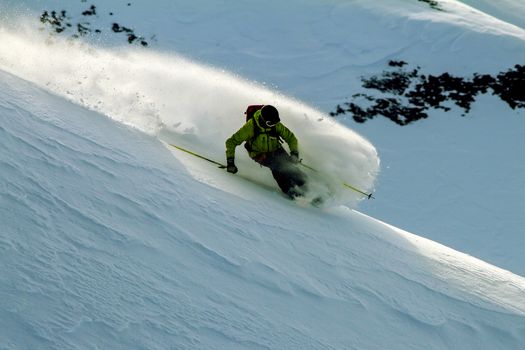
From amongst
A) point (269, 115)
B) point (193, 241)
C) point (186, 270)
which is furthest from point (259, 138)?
point (186, 270)

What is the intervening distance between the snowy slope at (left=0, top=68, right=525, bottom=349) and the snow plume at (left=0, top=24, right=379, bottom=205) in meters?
1.19

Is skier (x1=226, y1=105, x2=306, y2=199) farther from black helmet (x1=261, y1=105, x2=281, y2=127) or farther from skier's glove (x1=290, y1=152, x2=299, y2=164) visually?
black helmet (x1=261, y1=105, x2=281, y2=127)

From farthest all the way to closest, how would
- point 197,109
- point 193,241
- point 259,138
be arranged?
1. point 197,109
2. point 259,138
3. point 193,241

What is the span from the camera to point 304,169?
30.6 feet

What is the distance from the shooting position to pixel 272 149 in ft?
29.0

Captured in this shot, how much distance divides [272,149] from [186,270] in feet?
13.0

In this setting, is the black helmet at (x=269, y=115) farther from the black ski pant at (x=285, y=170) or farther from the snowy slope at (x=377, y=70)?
the snowy slope at (x=377, y=70)

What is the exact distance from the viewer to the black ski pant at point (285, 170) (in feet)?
29.2

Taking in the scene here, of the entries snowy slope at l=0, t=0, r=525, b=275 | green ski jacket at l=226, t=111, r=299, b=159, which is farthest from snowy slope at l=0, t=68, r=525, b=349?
snowy slope at l=0, t=0, r=525, b=275

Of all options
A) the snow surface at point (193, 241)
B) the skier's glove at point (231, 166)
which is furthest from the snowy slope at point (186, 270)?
the skier's glove at point (231, 166)

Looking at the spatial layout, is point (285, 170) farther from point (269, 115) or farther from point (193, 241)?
point (193, 241)

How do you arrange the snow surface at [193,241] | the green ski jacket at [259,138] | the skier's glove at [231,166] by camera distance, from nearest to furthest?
the snow surface at [193,241]
the green ski jacket at [259,138]
the skier's glove at [231,166]

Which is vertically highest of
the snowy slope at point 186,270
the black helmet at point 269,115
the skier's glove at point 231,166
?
the black helmet at point 269,115

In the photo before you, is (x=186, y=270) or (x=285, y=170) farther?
(x=285, y=170)
